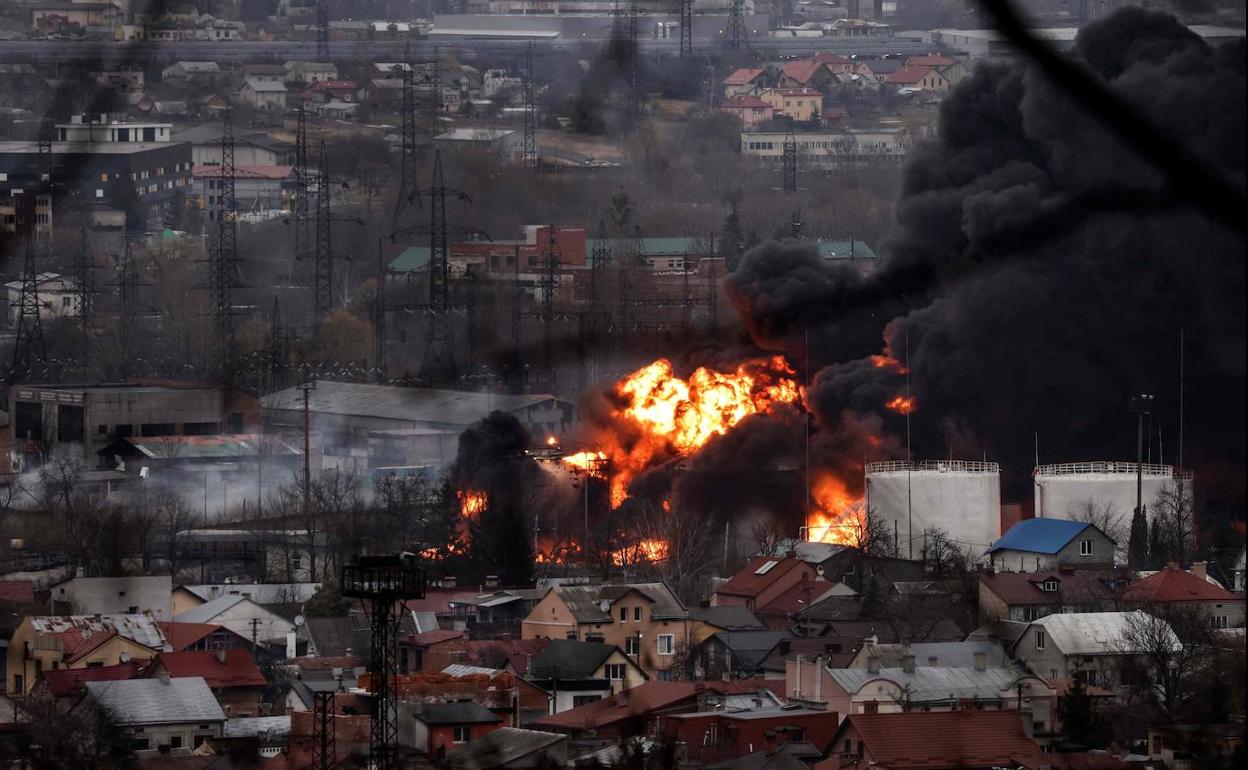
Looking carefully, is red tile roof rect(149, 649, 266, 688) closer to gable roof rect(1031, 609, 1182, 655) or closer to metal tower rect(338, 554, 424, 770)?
metal tower rect(338, 554, 424, 770)

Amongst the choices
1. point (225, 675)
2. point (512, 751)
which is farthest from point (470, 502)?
point (512, 751)

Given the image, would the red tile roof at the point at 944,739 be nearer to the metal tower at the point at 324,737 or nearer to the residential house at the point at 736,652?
the metal tower at the point at 324,737

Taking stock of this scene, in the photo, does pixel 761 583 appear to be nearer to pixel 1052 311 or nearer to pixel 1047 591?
pixel 1047 591

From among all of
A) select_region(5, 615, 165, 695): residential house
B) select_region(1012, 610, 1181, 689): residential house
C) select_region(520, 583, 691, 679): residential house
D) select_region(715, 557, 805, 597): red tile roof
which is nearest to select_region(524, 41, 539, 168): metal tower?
select_region(715, 557, 805, 597): red tile roof

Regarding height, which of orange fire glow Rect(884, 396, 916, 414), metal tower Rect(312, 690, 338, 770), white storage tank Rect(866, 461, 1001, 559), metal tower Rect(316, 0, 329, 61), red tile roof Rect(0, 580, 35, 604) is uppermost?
metal tower Rect(312, 690, 338, 770)

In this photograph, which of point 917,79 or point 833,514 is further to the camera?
point 917,79

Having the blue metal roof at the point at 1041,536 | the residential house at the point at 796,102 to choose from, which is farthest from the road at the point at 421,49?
the blue metal roof at the point at 1041,536
